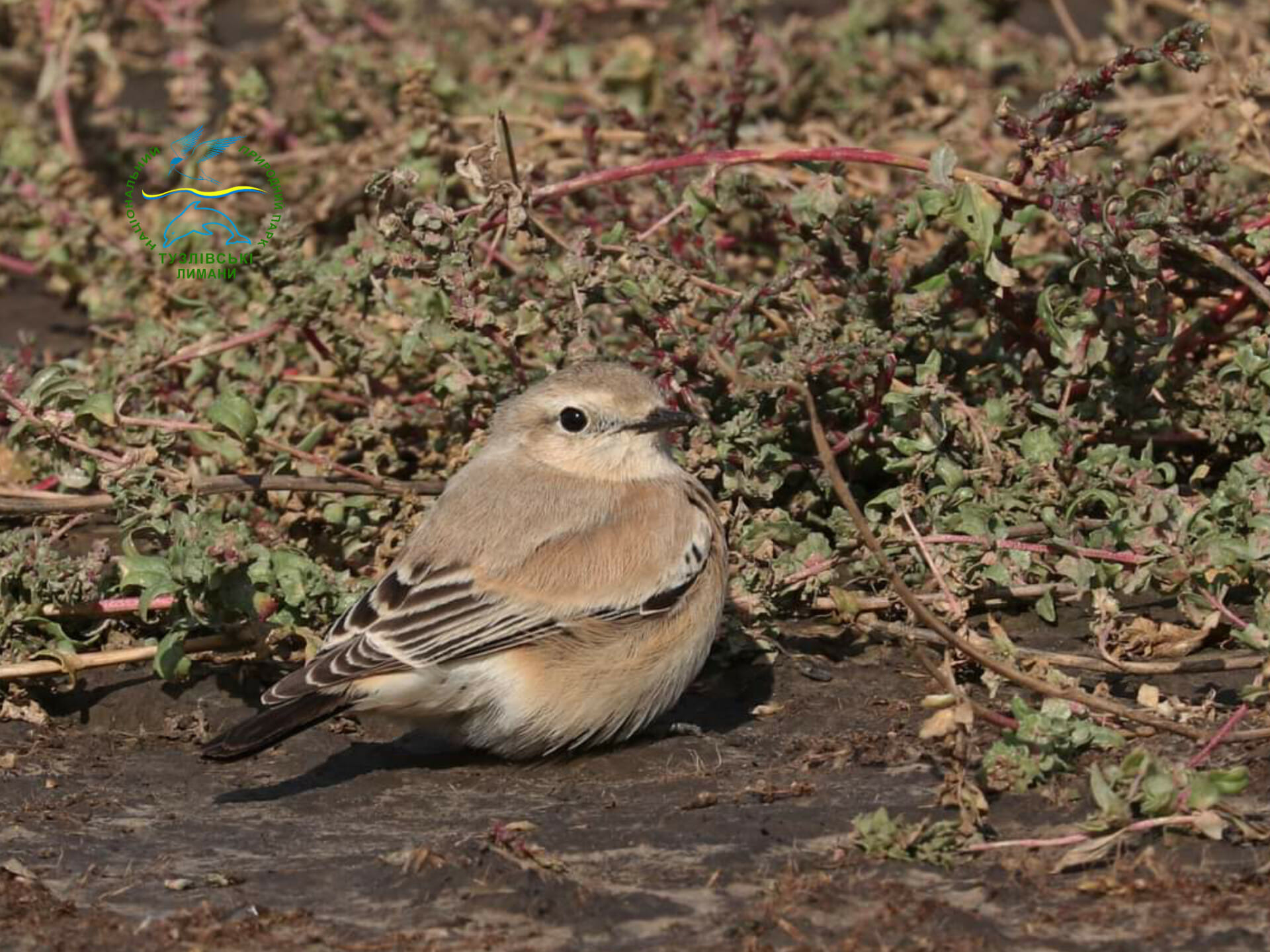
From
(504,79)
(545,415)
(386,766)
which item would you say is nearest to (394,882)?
(386,766)

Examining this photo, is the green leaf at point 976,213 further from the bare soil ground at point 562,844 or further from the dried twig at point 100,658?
the dried twig at point 100,658

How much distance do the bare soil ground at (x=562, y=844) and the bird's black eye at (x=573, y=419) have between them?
1051 millimetres

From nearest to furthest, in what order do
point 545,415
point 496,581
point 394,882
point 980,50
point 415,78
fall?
point 394,882 → point 496,581 → point 545,415 → point 415,78 → point 980,50

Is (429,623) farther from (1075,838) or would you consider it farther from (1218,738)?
(1218,738)

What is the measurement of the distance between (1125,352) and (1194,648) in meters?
1.26

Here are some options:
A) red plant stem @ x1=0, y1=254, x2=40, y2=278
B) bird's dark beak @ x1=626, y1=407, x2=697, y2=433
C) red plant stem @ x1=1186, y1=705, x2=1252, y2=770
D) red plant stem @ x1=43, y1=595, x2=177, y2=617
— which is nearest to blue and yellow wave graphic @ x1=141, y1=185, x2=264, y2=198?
red plant stem @ x1=0, y1=254, x2=40, y2=278

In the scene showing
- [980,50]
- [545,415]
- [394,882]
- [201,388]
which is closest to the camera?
[394,882]

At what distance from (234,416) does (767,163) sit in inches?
90.2

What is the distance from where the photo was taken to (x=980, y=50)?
11102 millimetres

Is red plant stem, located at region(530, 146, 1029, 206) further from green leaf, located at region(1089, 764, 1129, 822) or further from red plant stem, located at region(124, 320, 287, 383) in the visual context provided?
green leaf, located at region(1089, 764, 1129, 822)

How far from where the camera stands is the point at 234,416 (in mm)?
7141

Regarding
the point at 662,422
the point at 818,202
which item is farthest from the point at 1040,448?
the point at 662,422

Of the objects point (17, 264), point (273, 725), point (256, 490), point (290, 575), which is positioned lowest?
point (273, 725)

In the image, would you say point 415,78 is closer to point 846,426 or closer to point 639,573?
point 846,426
